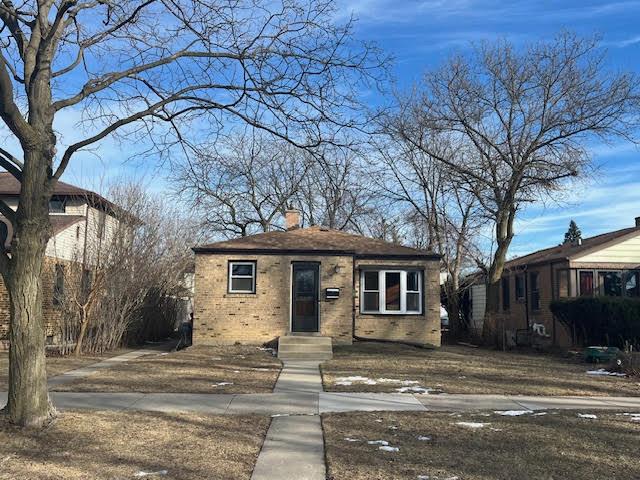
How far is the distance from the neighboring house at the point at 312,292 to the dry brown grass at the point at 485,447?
1057 centimetres

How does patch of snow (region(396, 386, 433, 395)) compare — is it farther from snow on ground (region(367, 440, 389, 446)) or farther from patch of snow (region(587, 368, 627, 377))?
patch of snow (region(587, 368, 627, 377))

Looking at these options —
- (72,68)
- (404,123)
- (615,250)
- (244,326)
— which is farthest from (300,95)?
(615,250)

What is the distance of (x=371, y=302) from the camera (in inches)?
769

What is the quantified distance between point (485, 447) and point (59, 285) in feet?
48.4

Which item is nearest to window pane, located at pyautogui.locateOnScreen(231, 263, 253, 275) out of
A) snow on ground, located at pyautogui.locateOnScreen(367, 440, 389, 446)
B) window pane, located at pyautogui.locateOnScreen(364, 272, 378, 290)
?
window pane, located at pyautogui.locateOnScreen(364, 272, 378, 290)

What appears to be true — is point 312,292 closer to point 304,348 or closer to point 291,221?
point 304,348

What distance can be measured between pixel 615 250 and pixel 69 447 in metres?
19.2

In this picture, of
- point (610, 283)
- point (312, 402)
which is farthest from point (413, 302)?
point (312, 402)

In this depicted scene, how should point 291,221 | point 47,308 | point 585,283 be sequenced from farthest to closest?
point 291,221 < point 585,283 < point 47,308

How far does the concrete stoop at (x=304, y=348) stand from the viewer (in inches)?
634

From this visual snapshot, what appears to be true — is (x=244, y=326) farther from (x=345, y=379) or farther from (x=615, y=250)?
(x=615, y=250)

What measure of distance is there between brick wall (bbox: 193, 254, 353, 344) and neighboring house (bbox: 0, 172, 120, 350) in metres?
3.11

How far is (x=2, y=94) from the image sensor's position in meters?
7.00

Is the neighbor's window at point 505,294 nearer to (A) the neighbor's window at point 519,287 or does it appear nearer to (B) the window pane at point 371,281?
(A) the neighbor's window at point 519,287
